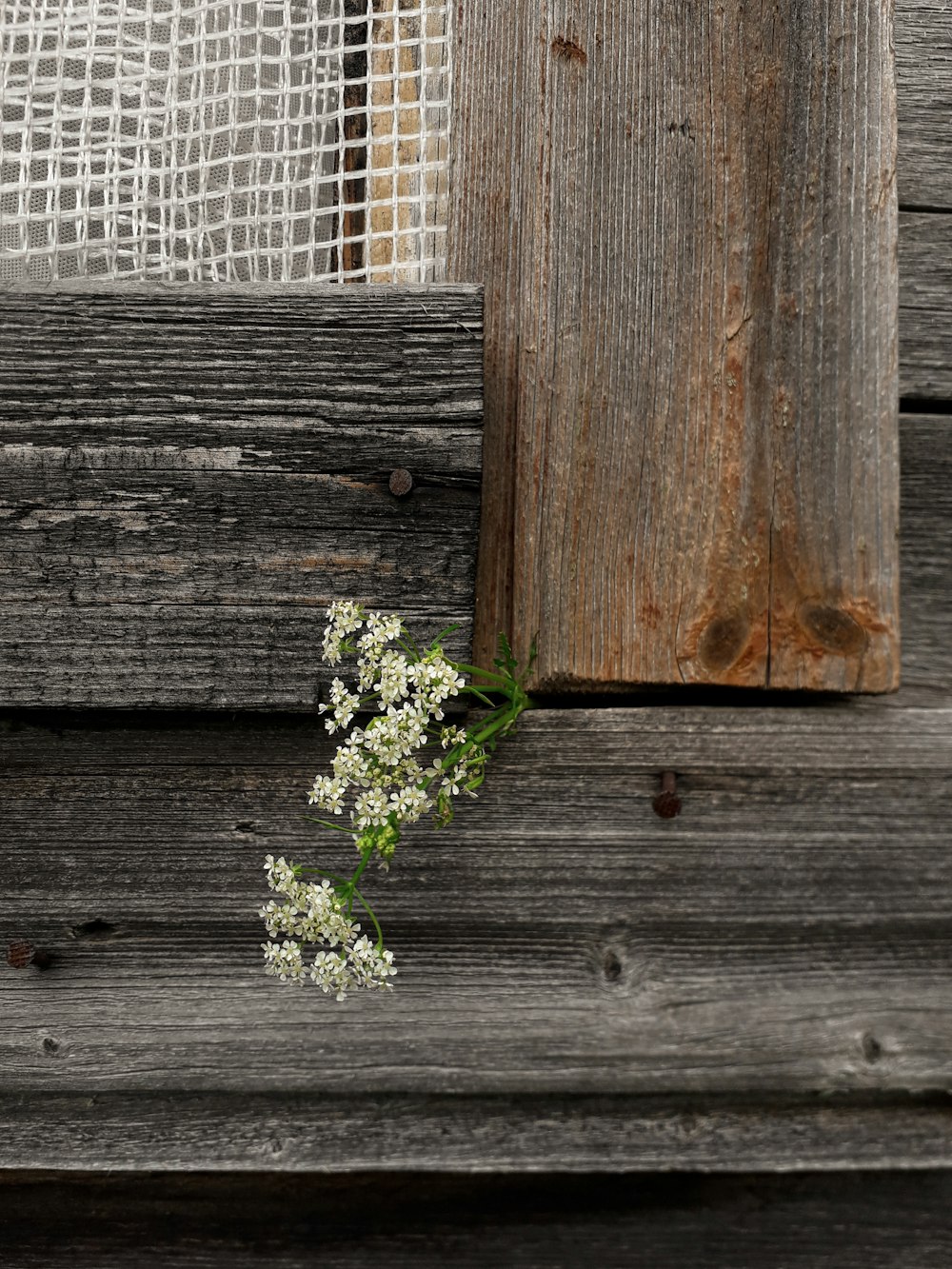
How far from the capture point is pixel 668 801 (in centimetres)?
147

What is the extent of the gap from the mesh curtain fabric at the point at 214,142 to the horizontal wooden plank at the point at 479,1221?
154 cm

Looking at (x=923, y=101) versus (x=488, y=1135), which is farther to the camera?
(x=923, y=101)

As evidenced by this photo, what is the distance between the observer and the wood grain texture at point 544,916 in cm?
143

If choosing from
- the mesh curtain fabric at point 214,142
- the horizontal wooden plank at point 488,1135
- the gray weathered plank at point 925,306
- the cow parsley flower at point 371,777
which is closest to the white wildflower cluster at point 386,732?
the cow parsley flower at point 371,777

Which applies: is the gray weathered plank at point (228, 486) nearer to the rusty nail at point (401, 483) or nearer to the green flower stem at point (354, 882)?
the rusty nail at point (401, 483)

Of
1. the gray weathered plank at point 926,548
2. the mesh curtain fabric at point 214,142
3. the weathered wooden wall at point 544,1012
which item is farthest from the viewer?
the mesh curtain fabric at point 214,142

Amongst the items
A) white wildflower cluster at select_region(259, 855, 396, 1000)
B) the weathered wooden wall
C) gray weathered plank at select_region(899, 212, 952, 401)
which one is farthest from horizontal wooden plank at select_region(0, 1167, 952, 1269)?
gray weathered plank at select_region(899, 212, 952, 401)

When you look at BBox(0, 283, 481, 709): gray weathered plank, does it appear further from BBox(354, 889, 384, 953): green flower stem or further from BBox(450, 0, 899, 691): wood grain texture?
BBox(354, 889, 384, 953): green flower stem

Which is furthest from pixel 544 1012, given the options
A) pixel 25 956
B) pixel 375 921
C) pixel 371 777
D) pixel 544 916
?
pixel 25 956

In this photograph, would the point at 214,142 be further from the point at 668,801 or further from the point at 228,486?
the point at 668,801

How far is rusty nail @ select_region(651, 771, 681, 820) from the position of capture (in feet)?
4.82

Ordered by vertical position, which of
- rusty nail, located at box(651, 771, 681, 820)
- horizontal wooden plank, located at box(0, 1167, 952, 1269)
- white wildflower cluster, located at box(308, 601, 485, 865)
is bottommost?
horizontal wooden plank, located at box(0, 1167, 952, 1269)

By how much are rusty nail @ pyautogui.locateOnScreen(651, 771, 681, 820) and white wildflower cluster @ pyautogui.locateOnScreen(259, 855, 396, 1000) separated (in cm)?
48

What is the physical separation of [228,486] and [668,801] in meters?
0.86
